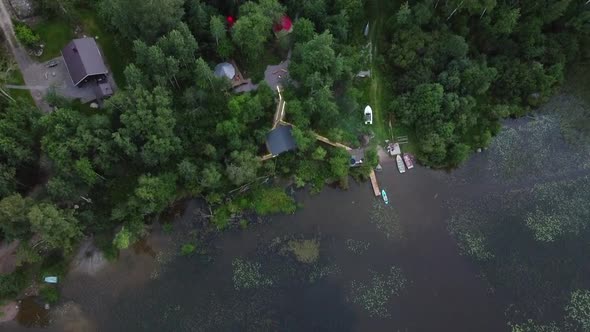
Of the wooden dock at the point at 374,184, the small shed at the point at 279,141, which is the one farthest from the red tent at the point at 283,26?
the wooden dock at the point at 374,184

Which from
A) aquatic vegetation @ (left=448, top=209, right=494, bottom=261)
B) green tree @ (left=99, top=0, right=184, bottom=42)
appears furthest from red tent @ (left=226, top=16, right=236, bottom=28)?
aquatic vegetation @ (left=448, top=209, right=494, bottom=261)

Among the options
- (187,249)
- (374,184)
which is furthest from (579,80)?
(187,249)

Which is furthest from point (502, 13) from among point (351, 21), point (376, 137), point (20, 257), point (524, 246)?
point (20, 257)

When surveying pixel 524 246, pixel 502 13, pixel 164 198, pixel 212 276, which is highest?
pixel 502 13

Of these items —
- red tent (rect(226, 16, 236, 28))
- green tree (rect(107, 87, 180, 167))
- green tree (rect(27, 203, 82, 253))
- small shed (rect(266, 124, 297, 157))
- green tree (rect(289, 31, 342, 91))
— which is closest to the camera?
green tree (rect(27, 203, 82, 253))

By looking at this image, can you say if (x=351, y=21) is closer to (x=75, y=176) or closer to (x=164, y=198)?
(x=164, y=198)

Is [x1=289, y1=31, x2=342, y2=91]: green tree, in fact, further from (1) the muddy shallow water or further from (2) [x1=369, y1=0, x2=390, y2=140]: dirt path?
(1) the muddy shallow water
